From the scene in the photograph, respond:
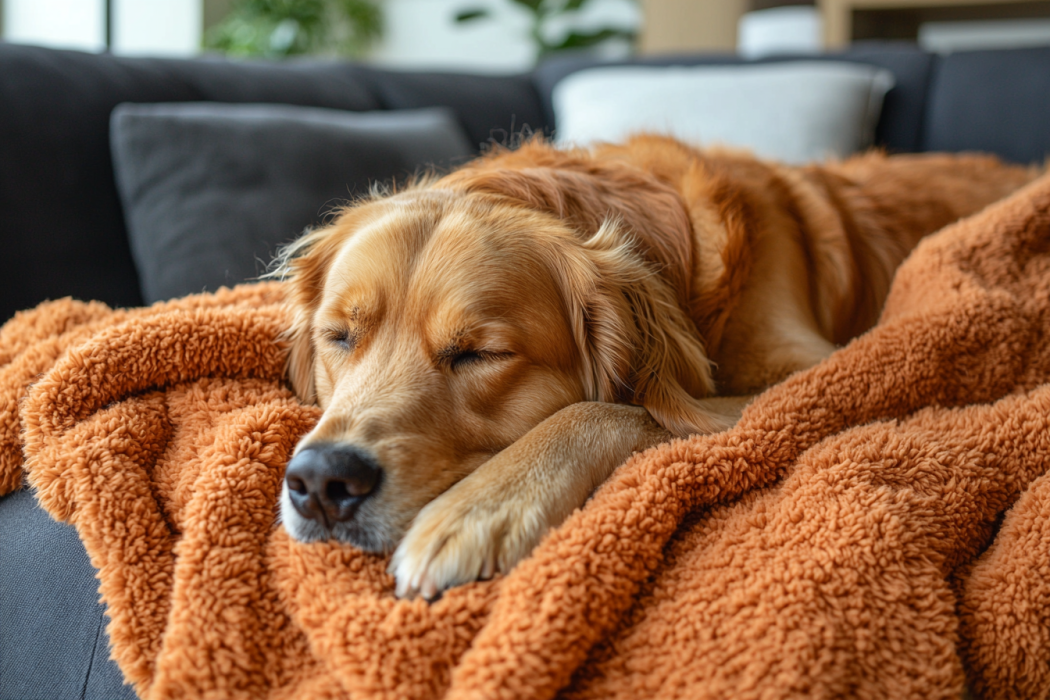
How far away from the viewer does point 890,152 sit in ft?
11.0

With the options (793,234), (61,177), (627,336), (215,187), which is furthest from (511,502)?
(61,177)

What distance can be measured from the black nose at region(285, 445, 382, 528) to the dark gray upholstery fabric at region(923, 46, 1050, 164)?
3122 millimetres

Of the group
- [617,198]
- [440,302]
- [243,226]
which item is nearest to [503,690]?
[440,302]

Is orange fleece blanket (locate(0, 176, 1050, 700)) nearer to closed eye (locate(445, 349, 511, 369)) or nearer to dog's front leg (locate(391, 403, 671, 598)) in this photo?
dog's front leg (locate(391, 403, 671, 598))

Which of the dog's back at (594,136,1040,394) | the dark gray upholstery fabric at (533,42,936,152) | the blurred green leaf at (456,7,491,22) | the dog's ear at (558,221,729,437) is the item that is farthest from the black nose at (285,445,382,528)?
the blurred green leaf at (456,7,491,22)

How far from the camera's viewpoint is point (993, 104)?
3.19m

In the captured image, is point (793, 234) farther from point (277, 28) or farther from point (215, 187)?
point (277, 28)

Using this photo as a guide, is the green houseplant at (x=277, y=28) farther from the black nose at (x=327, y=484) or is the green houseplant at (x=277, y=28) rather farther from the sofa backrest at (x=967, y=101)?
the black nose at (x=327, y=484)

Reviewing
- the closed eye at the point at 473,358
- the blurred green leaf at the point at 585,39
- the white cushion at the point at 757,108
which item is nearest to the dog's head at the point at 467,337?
the closed eye at the point at 473,358

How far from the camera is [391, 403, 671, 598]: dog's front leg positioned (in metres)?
1.03

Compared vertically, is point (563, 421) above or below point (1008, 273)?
below

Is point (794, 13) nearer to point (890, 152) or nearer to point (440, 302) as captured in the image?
point (890, 152)

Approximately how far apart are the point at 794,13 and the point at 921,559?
4222mm

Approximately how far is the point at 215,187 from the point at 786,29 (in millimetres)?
3564
